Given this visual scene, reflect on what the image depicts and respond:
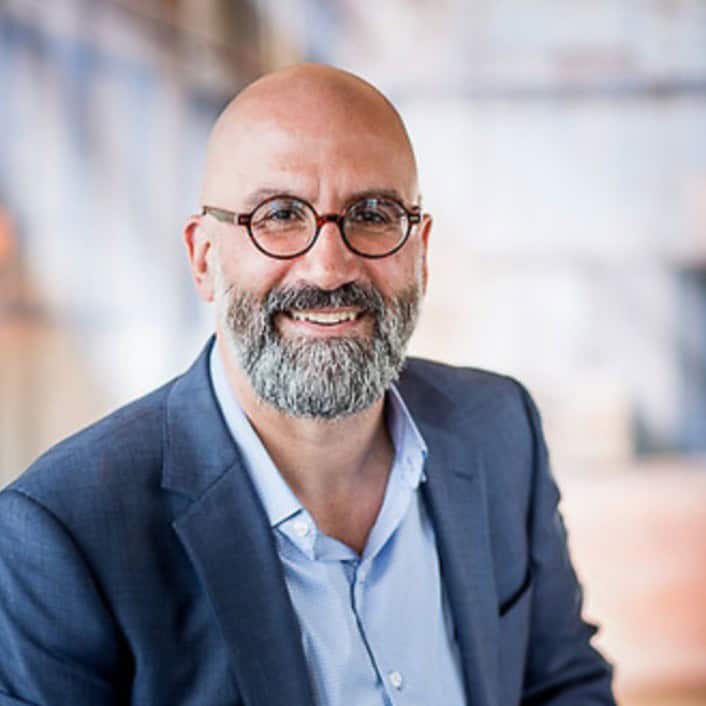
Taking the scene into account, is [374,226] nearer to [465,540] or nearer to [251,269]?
[251,269]

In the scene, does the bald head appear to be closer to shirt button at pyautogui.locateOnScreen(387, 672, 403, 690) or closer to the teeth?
the teeth

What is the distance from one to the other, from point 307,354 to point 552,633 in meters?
0.61

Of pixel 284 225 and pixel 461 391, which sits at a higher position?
pixel 284 225

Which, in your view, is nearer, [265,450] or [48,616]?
[48,616]

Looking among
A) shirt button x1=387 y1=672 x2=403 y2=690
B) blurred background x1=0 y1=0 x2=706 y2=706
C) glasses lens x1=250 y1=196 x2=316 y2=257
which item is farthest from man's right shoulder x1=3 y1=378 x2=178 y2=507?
blurred background x1=0 y1=0 x2=706 y2=706

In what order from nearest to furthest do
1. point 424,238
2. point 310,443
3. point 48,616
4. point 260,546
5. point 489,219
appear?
point 48,616, point 260,546, point 310,443, point 424,238, point 489,219

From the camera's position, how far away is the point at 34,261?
257 cm

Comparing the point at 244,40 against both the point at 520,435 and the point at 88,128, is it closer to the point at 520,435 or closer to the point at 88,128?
the point at 88,128

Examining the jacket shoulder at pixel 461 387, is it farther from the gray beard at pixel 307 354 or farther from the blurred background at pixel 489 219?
the blurred background at pixel 489 219

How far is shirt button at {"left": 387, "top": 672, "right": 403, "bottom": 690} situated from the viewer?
4.00 feet

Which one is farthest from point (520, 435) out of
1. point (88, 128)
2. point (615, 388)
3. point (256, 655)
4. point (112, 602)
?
point (88, 128)

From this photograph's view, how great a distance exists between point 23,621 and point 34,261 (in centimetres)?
168

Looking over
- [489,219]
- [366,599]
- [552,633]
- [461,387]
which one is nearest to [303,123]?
[461,387]

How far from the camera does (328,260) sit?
120cm
